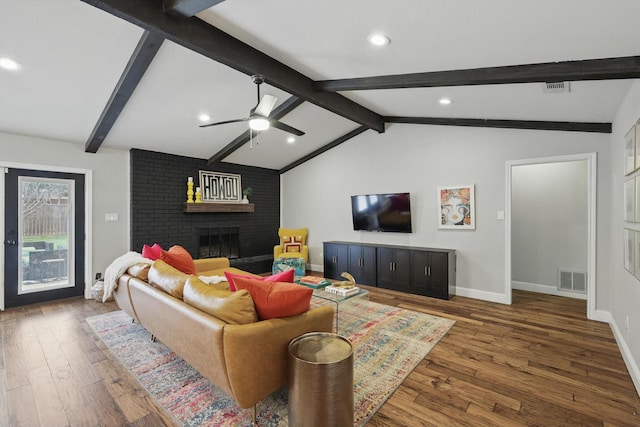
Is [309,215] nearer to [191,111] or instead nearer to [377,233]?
[377,233]

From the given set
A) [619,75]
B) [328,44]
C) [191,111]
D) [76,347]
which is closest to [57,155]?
[191,111]

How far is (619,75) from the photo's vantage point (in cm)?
232

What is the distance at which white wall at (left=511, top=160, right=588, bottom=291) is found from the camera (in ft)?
15.6

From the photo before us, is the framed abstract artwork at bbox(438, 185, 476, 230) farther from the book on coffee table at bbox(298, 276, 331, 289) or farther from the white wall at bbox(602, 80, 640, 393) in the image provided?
the book on coffee table at bbox(298, 276, 331, 289)

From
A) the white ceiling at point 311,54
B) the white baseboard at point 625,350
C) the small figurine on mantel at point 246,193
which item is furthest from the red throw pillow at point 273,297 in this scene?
the small figurine on mantel at point 246,193

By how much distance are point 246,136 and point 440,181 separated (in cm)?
339

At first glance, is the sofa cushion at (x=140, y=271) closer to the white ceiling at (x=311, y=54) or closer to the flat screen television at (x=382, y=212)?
the white ceiling at (x=311, y=54)

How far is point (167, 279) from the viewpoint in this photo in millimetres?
2641

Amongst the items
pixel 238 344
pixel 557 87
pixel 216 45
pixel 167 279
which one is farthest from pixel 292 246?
pixel 557 87

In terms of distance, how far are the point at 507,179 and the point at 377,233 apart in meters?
2.37

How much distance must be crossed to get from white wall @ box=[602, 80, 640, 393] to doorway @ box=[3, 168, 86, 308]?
6.73 meters

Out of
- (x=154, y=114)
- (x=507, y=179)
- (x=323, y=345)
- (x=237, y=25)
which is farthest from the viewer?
(x=507, y=179)

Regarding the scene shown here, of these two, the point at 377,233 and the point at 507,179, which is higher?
the point at 507,179

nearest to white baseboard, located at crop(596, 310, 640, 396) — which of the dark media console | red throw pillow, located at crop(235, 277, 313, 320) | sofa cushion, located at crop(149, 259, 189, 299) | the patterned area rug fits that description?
the patterned area rug
